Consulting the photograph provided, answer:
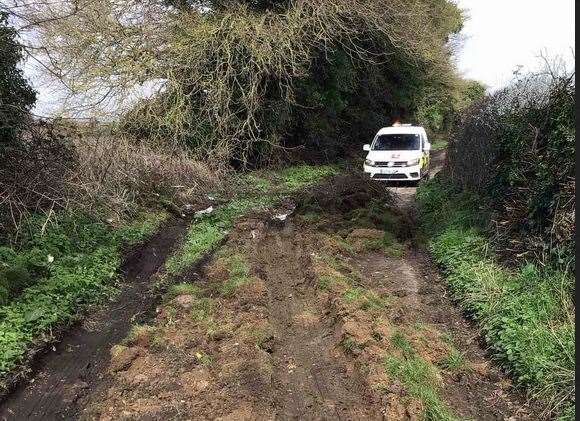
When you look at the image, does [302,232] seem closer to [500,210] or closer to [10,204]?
[500,210]

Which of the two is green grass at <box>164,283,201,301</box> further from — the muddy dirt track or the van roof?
the van roof

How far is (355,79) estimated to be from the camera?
920 inches

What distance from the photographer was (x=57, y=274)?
768cm

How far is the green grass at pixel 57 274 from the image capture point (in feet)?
20.2

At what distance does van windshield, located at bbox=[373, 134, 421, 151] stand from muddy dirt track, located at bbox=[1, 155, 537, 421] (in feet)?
29.8

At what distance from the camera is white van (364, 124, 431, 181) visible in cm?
1658

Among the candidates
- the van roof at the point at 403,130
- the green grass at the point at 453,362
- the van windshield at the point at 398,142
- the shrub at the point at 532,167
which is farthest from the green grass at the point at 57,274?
the van roof at the point at 403,130

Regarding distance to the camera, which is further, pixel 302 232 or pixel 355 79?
pixel 355 79

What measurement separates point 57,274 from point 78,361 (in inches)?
86.5

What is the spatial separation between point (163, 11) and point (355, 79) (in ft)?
30.1

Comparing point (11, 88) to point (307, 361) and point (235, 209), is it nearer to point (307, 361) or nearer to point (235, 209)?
point (235, 209)

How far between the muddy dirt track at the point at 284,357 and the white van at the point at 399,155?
8193 millimetres

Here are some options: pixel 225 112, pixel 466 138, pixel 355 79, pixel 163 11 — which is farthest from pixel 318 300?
pixel 355 79

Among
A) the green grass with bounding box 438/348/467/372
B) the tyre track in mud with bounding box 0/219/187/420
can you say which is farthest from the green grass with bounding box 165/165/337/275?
A: the green grass with bounding box 438/348/467/372
